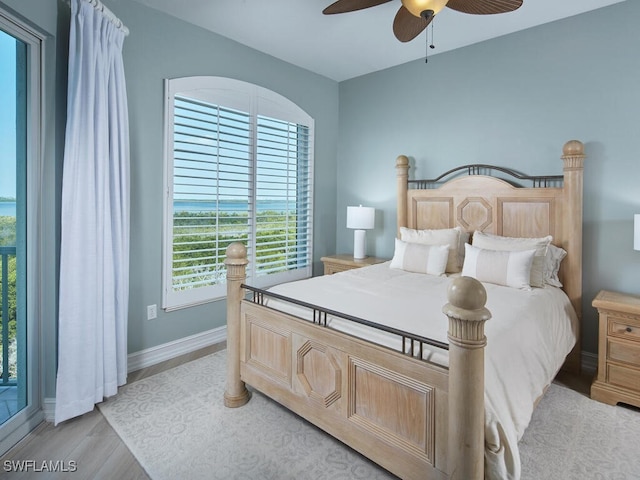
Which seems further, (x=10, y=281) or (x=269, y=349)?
(x=269, y=349)

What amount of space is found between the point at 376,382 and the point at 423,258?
1680mm

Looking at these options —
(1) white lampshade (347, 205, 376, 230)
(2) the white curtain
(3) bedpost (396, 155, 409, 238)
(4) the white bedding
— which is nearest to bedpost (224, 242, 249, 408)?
(4) the white bedding

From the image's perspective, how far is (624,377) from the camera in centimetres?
232

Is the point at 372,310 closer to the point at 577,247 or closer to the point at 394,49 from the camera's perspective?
the point at 577,247

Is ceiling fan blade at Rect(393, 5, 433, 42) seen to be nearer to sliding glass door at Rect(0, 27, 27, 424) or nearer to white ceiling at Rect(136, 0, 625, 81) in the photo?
white ceiling at Rect(136, 0, 625, 81)

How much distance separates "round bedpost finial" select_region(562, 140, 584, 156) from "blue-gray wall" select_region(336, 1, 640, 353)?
20 centimetres

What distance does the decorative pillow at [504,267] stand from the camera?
100 inches

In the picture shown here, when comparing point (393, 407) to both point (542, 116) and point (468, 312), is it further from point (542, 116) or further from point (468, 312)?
point (542, 116)

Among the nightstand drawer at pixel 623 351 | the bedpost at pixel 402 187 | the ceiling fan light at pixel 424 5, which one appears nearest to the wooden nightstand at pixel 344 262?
the bedpost at pixel 402 187

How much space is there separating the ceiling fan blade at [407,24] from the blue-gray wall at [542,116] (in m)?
1.26

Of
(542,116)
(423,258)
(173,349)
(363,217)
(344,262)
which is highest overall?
(542,116)

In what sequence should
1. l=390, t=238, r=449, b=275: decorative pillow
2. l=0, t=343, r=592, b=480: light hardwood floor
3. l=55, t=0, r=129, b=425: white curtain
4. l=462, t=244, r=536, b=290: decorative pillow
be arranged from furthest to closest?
1. l=390, t=238, r=449, b=275: decorative pillow
2. l=462, t=244, r=536, b=290: decorative pillow
3. l=55, t=0, r=129, b=425: white curtain
4. l=0, t=343, r=592, b=480: light hardwood floor

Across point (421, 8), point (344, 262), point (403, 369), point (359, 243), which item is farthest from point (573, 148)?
point (403, 369)

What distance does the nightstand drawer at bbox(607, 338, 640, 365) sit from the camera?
90.0 inches
